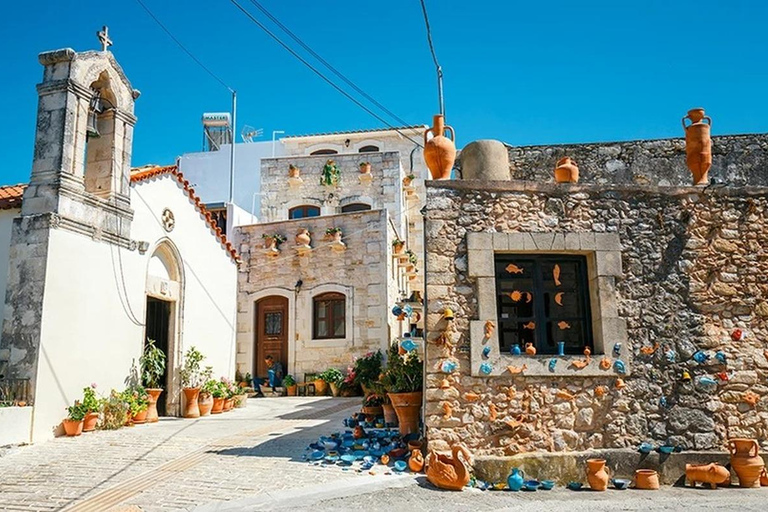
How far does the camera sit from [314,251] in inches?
629

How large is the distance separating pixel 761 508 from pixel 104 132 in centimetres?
1031

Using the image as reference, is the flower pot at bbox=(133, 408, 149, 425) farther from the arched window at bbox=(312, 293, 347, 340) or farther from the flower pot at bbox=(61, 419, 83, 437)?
the arched window at bbox=(312, 293, 347, 340)

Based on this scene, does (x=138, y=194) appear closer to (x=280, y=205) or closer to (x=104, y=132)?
(x=104, y=132)

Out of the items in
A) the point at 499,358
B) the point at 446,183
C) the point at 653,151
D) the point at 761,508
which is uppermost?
the point at 653,151

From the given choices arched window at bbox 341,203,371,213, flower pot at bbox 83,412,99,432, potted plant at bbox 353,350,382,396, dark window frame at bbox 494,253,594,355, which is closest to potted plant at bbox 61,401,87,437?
flower pot at bbox 83,412,99,432

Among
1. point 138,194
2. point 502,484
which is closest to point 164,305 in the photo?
point 138,194

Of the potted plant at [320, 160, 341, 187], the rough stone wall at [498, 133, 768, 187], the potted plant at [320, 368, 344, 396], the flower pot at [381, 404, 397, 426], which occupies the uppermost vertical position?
the potted plant at [320, 160, 341, 187]

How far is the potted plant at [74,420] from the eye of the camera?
330 inches

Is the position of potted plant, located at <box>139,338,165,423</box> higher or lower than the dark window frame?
lower

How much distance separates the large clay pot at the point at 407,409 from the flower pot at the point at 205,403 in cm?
542

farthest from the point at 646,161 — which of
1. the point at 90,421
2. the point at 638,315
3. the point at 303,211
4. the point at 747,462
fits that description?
the point at 303,211

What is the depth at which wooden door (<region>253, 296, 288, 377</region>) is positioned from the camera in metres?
15.9

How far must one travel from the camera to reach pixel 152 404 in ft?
33.3

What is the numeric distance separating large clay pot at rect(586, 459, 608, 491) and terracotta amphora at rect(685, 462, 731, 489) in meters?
0.92
